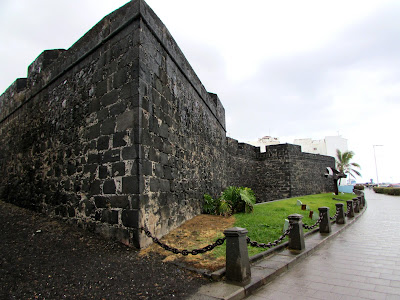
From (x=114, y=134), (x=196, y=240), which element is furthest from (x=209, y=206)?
(x=114, y=134)

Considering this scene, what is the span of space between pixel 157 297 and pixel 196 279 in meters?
0.71

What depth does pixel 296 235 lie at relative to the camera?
539cm

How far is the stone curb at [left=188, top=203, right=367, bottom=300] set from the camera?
3183 mm

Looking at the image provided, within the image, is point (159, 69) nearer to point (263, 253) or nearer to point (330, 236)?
point (263, 253)

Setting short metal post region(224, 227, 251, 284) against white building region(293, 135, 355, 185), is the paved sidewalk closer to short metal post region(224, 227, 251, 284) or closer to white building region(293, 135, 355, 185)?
short metal post region(224, 227, 251, 284)

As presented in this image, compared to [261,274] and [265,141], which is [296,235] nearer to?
[261,274]

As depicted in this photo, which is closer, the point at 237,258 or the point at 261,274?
the point at 237,258

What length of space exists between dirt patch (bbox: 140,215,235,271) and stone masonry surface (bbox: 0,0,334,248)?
249 millimetres

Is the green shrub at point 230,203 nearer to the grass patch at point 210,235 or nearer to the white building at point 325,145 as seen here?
the grass patch at point 210,235

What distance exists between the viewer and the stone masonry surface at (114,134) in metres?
4.93

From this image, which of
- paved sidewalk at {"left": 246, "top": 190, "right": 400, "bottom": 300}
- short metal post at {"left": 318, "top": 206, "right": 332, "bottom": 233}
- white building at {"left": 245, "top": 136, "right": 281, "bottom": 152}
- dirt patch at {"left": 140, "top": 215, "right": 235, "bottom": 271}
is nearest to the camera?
paved sidewalk at {"left": 246, "top": 190, "right": 400, "bottom": 300}

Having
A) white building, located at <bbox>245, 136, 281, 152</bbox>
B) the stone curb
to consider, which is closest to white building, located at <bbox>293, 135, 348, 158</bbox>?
white building, located at <bbox>245, 136, 281, 152</bbox>

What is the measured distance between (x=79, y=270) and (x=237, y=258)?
92.0 inches

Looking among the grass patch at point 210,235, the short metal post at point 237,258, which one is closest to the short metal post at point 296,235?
the grass patch at point 210,235
